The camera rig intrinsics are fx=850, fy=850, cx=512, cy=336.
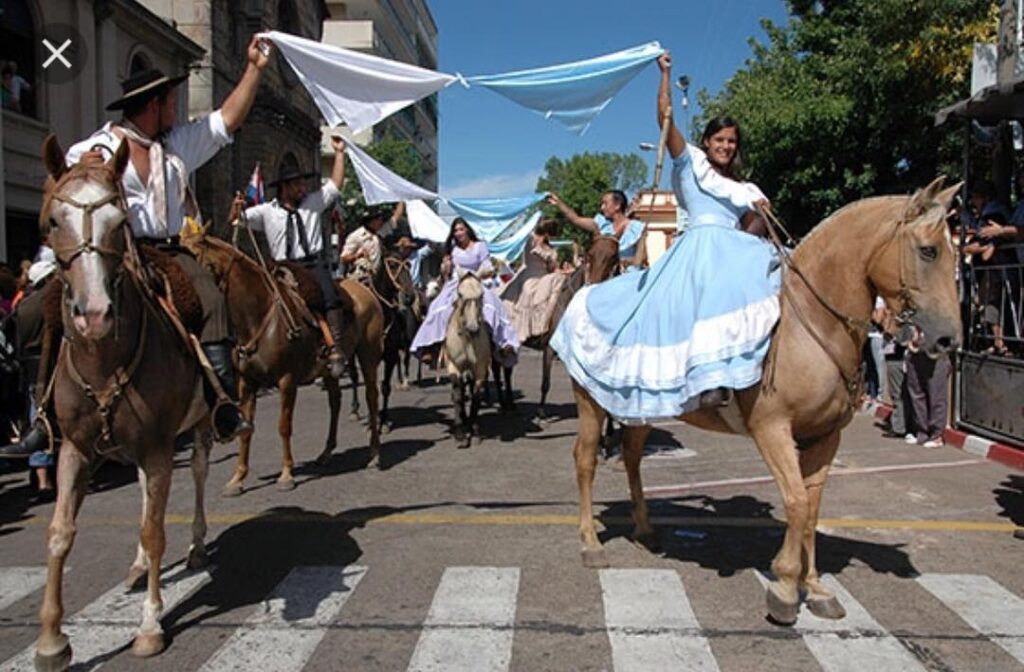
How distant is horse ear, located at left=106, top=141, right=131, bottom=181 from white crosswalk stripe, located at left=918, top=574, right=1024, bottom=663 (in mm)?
5068

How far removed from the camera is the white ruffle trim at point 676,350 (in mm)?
4867

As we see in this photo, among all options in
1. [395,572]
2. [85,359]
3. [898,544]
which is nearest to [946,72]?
[898,544]

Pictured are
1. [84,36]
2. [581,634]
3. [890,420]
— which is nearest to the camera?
[581,634]

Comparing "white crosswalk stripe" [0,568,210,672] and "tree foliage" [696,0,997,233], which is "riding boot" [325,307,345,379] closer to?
"white crosswalk stripe" [0,568,210,672]

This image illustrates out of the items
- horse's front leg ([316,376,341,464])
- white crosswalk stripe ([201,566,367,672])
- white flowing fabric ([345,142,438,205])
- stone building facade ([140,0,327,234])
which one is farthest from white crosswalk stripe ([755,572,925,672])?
stone building facade ([140,0,327,234])

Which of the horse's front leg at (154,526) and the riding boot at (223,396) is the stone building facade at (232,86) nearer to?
the riding boot at (223,396)

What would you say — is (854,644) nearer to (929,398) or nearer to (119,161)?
(119,161)

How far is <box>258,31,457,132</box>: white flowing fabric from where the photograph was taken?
580 cm

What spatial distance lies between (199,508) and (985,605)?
5110 millimetres

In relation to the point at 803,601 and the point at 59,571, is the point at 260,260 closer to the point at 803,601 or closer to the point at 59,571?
the point at 59,571

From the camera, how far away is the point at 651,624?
Answer: 4750 millimetres

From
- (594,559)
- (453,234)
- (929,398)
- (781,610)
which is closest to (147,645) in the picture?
(594,559)

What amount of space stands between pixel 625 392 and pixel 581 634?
1509mm

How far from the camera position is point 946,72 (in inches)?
634
